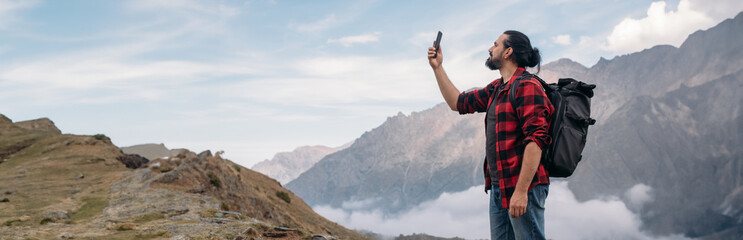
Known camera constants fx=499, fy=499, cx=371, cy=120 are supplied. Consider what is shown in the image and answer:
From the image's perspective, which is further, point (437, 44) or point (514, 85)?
point (437, 44)

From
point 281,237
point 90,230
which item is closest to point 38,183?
point 90,230

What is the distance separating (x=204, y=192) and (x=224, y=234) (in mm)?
14340

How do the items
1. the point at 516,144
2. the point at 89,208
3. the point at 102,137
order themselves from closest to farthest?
the point at 516,144
the point at 89,208
the point at 102,137

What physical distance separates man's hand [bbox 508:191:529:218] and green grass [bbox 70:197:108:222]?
19.0 m

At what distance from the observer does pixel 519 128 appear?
5.95 meters

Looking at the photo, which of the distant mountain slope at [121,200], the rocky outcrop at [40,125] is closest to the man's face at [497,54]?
the distant mountain slope at [121,200]

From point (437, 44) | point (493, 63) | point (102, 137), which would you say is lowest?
point (493, 63)

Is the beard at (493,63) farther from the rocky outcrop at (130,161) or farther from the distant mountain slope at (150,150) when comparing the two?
the distant mountain slope at (150,150)

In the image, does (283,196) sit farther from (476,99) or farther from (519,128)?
(519,128)

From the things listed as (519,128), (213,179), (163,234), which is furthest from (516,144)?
(213,179)

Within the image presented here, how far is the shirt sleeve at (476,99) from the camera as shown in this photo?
7.14m

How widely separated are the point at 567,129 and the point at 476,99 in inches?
66.6

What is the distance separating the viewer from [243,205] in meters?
30.3

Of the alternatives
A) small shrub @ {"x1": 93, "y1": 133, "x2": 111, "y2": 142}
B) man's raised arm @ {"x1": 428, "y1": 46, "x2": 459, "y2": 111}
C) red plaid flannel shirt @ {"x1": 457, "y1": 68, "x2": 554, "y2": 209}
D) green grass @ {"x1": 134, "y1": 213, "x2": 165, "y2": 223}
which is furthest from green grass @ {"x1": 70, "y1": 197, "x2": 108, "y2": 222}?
small shrub @ {"x1": 93, "y1": 133, "x2": 111, "y2": 142}
